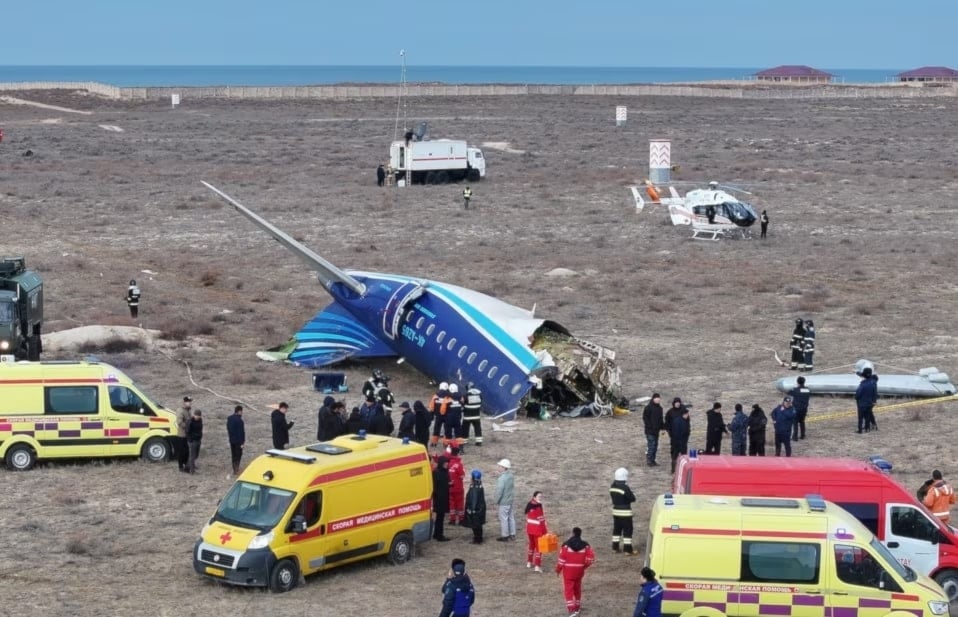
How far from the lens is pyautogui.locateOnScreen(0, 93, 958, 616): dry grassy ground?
Result: 19672mm

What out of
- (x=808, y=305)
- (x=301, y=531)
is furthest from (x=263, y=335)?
(x=301, y=531)

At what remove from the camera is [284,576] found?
18.2 meters

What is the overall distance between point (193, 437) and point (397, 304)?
7547 millimetres

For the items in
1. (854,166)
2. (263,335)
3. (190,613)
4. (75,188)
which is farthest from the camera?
(854,166)

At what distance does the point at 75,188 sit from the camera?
67625 mm

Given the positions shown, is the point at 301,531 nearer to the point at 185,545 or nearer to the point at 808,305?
the point at 185,545

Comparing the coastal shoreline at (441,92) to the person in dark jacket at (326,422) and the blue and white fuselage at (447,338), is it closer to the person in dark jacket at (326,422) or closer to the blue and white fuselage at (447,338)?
the blue and white fuselage at (447,338)

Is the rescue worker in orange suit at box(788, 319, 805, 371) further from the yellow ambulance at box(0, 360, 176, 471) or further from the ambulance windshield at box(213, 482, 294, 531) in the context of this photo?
the ambulance windshield at box(213, 482, 294, 531)

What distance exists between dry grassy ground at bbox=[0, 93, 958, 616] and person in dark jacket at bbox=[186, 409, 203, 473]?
317 mm

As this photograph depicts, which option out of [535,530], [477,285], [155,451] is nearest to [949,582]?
[535,530]

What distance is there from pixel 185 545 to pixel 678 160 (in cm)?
6646

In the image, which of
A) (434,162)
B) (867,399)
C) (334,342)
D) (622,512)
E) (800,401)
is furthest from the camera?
(434,162)

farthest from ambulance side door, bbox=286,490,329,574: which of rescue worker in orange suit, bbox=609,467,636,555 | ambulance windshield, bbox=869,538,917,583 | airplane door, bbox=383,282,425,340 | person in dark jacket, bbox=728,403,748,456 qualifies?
airplane door, bbox=383,282,425,340

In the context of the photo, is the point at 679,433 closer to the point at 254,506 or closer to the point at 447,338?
the point at 447,338
